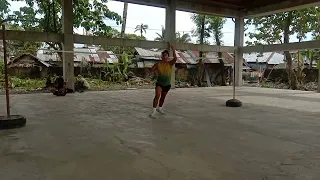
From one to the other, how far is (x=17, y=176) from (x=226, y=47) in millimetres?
16178

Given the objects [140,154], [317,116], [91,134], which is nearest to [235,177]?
[140,154]

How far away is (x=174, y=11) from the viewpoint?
14859 millimetres

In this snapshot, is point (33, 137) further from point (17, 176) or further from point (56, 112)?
point (56, 112)

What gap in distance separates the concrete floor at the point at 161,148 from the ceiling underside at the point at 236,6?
10.2 metres

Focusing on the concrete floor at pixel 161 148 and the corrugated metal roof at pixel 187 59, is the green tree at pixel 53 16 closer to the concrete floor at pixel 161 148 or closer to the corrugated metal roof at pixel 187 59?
the corrugated metal roof at pixel 187 59

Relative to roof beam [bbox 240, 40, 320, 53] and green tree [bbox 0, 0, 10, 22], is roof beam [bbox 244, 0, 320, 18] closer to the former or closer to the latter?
roof beam [bbox 240, 40, 320, 53]

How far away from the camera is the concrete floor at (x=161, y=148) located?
101 inches

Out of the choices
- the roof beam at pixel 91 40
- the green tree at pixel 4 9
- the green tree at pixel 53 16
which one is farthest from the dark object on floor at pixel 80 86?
the green tree at pixel 4 9

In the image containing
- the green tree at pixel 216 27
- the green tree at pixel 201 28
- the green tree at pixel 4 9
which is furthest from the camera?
the green tree at pixel 216 27

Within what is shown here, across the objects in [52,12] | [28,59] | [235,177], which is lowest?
[235,177]

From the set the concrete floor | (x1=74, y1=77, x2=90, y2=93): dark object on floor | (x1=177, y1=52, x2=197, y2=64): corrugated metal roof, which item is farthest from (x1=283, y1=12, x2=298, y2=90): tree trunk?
(x1=74, y1=77, x2=90, y2=93): dark object on floor

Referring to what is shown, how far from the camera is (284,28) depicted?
17.3 meters

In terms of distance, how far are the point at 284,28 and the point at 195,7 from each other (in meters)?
6.28

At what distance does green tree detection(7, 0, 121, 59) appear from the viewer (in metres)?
13.8
